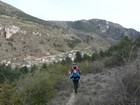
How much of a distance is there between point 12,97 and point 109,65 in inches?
1039

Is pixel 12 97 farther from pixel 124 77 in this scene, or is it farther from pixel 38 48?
pixel 38 48

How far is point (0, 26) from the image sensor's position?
570 feet

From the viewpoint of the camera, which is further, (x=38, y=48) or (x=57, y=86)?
(x=38, y=48)

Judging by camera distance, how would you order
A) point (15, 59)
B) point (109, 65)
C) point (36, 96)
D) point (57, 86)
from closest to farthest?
point (36, 96) → point (57, 86) → point (109, 65) → point (15, 59)

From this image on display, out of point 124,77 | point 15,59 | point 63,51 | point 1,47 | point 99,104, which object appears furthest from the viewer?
point 63,51

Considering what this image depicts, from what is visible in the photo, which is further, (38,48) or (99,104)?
(38,48)

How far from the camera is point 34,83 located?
752 inches

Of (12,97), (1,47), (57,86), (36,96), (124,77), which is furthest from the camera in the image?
(1,47)

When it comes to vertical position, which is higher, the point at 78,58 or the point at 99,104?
the point at 99,104

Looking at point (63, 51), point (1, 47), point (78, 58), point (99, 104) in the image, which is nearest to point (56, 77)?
point (99, 104)

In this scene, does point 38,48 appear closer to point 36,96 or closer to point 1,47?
point 1,47

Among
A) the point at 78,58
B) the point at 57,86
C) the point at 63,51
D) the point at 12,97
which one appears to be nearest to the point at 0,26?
the point at 63,51

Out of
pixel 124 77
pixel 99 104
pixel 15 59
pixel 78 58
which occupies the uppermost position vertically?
pixel 124 77

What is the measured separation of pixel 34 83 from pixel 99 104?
9919 millimetres
